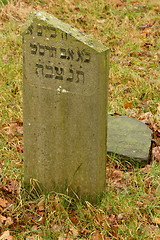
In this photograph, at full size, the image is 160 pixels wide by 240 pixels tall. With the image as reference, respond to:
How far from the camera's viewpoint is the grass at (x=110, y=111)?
108 inches

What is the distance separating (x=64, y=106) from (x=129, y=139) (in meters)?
1.33

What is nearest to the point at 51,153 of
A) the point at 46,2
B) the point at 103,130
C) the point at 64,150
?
the point at 64,150

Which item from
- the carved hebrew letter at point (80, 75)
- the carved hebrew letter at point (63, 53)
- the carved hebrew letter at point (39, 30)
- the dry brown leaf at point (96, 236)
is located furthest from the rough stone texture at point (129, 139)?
the carved hebrew letter at point (39, 30)

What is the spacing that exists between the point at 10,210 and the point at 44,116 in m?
0.90

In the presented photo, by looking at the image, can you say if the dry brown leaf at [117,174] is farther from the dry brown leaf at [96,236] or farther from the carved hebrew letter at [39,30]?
the carved hebrew letter at [39,30]

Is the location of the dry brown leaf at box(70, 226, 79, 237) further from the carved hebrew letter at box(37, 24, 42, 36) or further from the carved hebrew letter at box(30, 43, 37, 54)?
the carved hebrew letter at box(37, 24, 42, 36)

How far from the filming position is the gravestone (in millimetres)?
2441

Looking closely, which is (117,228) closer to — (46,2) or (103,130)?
(103,130)

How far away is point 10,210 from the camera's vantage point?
290 centimetres

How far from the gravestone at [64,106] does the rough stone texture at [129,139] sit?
0.70 metres

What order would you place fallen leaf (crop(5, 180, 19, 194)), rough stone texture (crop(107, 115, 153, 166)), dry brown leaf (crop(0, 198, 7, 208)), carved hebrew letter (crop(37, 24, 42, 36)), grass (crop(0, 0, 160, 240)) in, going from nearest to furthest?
carved hebrew letter (crop(37, 24, 42, 36)) → grass (crop(0, 0, 160, 240)) → dry brown leaf (crop(0, 198, 7, 208)) → fallen leaf (crop(5, 180, 19, 194)) → rough stone texture (crop(107, 115, 153, 166))

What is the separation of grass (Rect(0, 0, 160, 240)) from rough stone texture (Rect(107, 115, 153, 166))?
116 mm

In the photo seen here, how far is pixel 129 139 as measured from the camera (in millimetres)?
3719

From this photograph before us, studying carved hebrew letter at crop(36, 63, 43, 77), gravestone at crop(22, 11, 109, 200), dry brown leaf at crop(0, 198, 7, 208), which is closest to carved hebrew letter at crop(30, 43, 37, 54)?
gravestone at crop(22, 11, 109, 200)
